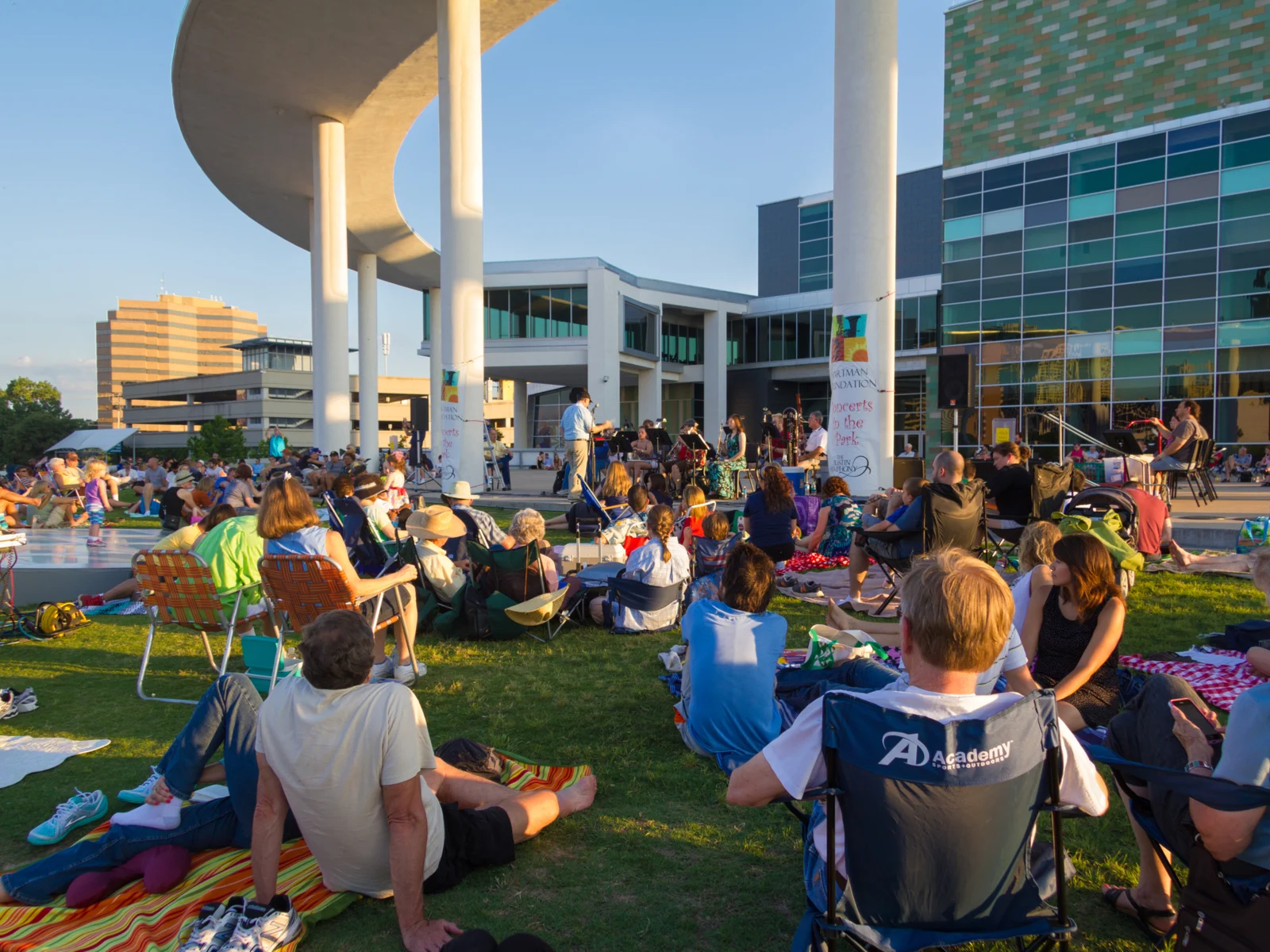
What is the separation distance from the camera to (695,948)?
2400 mm

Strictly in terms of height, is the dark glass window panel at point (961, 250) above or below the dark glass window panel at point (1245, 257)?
above

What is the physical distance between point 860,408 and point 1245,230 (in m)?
19.7

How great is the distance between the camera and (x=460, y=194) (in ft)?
56.1

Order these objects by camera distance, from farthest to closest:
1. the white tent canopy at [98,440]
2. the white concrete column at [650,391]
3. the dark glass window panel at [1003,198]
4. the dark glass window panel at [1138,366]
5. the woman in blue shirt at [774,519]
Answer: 1. the white concrete column at [650,391]
2. the white tent canopy at [98,440]
3. the dark glass window panel at [1003,198]
4. the dark glass window panel at [1138,366]
5. the woman in blue shirt at [774,519]

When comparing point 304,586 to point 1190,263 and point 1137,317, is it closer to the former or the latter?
point 1137,317

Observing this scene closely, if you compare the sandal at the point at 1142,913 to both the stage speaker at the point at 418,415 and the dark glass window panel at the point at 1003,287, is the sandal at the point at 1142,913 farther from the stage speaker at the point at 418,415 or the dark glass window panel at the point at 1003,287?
the dark glass window panel at the point at 1003,287

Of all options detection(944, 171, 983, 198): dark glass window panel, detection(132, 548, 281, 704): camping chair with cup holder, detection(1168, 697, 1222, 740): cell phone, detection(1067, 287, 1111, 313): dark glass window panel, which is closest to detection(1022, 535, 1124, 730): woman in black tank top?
detection(1168, 697, 1222, 740): cell phone

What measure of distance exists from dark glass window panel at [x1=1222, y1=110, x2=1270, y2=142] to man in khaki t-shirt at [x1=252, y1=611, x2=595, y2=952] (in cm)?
2994

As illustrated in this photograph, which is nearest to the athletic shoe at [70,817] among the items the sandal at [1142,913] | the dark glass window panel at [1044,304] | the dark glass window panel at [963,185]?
the sandal at [1142,913]

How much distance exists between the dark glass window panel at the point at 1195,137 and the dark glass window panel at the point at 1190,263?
316cm

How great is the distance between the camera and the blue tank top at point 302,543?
4.84m

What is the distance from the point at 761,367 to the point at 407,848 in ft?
126

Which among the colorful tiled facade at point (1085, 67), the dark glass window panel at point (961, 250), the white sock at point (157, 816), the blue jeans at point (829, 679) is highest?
the colorful tiled facade at point (1085, 67)

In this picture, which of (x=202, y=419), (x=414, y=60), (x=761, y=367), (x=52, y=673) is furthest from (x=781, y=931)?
(x=202, y=419)
